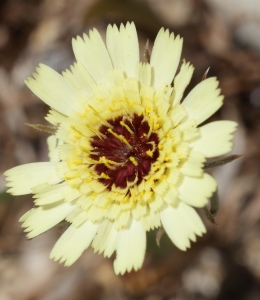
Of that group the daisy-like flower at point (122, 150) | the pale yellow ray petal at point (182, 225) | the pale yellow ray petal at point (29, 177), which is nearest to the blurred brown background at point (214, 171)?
the pale yellow ray petal at point (29, 177)

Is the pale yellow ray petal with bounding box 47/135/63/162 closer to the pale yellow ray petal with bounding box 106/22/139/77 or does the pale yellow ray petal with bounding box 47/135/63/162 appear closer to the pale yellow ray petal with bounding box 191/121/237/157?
the pale yellow ray petal with bounding box 106/22/139/77

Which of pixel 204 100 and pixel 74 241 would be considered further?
pixel 74 241

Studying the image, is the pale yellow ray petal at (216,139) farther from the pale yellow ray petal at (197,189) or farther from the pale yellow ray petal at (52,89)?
the pale yellow ray petal at (52,89)

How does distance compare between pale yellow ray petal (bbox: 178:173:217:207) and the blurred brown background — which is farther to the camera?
the blurred brown background

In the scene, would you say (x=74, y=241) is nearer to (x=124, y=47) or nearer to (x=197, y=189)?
(x=197, y=189)

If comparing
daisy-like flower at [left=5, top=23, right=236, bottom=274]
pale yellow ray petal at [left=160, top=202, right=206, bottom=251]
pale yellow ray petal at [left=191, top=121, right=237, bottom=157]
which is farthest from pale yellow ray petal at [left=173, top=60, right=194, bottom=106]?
A: pale yellow ray petal at [left=160, top=202, right=206, bottom=251]

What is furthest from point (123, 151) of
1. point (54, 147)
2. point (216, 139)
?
point (216, 139)
